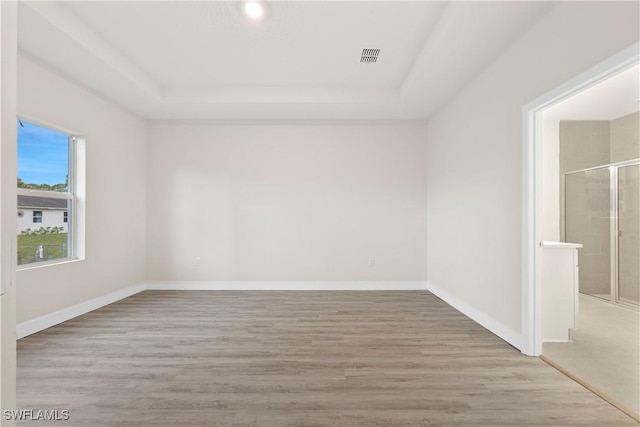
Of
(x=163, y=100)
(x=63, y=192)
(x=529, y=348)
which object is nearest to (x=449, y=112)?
(x=529, y=348)

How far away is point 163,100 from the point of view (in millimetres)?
4062

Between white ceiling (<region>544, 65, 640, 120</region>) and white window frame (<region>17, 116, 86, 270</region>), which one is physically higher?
white ceiling (<region>544, 65, 640, 120</region>)

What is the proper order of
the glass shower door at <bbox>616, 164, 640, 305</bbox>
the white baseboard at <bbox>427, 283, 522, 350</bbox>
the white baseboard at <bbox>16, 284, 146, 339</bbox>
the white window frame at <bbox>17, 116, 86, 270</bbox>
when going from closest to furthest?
the white baseboard at <bbox>427, 283, 522, 350</bbox> → the white baseboard at <bbox>16, 284, 146, 339</bbox> → the white window frame at <bbox>17, 116, 86, 270</bbox> → the glass shower door at <bbox>616, 164, 640, 305</bbox>

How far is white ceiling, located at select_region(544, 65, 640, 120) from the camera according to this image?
10.6 feet

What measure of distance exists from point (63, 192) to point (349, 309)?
153 inches

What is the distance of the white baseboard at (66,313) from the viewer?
2.89 metres

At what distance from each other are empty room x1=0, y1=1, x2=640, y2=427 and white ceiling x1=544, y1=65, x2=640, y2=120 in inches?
2.0

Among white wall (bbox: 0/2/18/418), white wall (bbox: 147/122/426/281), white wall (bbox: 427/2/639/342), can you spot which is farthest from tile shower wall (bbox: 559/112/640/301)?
white wall (bbox: 0/2/18/418)

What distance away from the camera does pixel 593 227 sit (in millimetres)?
4504

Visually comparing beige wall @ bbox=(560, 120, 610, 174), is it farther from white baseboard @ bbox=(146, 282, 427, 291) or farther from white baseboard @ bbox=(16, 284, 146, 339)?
white baseboard @ bbox=(16, 284, 146, 339)

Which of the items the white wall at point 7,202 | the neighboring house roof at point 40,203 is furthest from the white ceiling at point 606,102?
the neighboring house roof at point 40,203

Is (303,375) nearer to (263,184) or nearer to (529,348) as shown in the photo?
(529,348)

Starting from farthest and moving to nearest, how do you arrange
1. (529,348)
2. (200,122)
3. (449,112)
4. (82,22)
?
(200,122) < (449,112) < (82,22) < (529,348)

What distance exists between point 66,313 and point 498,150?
5163 mm
